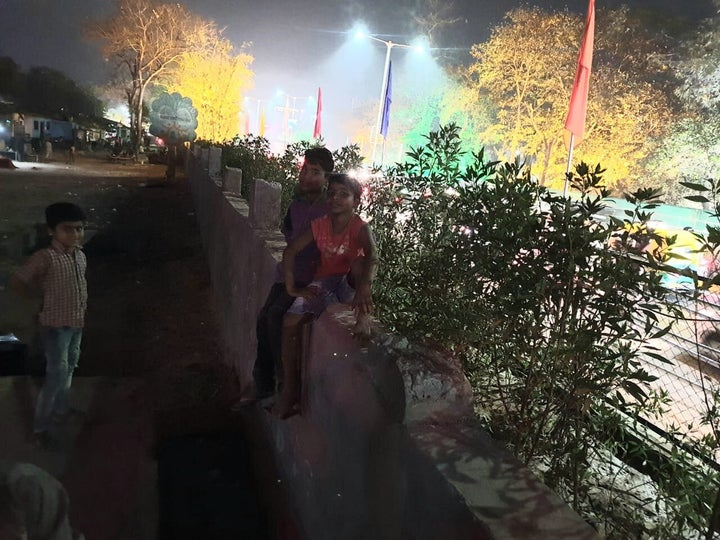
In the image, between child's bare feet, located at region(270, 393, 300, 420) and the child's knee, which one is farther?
child's bare feet, located at region(270, 393, 300, 420)

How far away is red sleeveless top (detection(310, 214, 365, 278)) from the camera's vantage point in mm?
2908

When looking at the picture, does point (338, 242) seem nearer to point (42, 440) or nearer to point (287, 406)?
point (287, 406)

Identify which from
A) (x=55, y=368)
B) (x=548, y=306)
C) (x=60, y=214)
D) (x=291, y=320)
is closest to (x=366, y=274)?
(x=291, y=320)

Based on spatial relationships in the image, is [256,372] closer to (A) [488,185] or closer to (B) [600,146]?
(A) [488,185]

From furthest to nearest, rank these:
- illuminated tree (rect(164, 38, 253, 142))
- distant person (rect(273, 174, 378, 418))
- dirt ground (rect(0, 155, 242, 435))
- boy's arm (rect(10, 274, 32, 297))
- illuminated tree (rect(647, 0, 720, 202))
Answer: illuminated tree (rect(164, 38, 253, 142)), illuminated tree (rect(647, 0, 720, 202)), dirt ground (rect(0, 155, 242, 435)), boy's arm (rect(10, 274, 32, 297)), distant person (rect(273, 174, 378, 418))

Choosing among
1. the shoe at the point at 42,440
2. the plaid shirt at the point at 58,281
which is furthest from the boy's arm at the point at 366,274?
the shoe at the point at 42,440

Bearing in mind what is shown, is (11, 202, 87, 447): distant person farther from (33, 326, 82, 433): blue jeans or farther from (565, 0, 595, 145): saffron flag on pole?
(565, 0, 595, 145): saffron flag on pole

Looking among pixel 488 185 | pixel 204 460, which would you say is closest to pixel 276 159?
pixel 204 460

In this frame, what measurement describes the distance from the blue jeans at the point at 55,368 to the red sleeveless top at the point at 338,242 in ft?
7.84

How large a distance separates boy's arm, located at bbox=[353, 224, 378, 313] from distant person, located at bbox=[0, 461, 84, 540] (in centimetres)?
159

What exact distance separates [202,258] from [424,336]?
845cm

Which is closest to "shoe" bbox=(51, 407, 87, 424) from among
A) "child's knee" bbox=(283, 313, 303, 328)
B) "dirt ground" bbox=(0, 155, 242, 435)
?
"dirt ground" bbox=(0, 155, 242, 435)

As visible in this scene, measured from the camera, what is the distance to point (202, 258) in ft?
34.0

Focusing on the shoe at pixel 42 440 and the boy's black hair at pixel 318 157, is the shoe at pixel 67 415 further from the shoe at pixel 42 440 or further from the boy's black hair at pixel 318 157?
the boy's black hair at pixel 318 157
